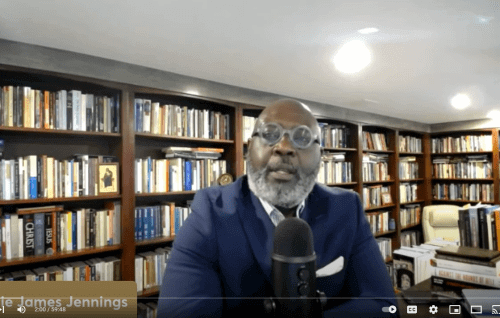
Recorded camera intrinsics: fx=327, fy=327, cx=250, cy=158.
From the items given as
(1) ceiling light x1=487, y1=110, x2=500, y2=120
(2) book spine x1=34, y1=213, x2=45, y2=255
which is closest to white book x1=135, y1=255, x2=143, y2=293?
(2) book spine x1=34, y1=213, x2=45, y2=255

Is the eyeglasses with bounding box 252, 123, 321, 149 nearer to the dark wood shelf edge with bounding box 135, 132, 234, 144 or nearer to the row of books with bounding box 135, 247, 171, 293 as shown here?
the dark wood shelf edge with bounding box 135, 132, 234, 144

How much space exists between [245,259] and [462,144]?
214 inches

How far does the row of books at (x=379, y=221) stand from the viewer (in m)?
4.23

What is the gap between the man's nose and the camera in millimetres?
716

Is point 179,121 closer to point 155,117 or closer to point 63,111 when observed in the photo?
point 155,117

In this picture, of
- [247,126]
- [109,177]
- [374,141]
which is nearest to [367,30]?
[247,126]

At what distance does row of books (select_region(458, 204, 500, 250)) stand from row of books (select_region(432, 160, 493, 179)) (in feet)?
12.0

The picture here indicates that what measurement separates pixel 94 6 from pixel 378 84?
2.31 m

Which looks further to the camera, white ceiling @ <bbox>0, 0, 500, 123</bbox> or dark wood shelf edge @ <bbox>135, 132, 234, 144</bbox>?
dark wood shelf edge @ <bbox>135, 132, 234, 144</bbox>

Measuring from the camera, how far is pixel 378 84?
2.89m

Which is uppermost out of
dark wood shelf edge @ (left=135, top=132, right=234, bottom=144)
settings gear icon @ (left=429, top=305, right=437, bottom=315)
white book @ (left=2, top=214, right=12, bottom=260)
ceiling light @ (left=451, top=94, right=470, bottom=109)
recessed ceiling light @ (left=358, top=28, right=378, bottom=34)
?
recessed ceiling light @ (left=358, top=28, right=378, bottom=34)

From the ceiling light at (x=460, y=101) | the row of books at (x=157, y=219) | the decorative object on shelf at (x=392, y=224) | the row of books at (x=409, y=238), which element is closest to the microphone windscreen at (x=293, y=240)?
the row of books at (x=157, y=219)

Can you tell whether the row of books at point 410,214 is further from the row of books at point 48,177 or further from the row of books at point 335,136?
the row of books at point 48,177

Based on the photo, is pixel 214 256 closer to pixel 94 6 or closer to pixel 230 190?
pixel 230 190
